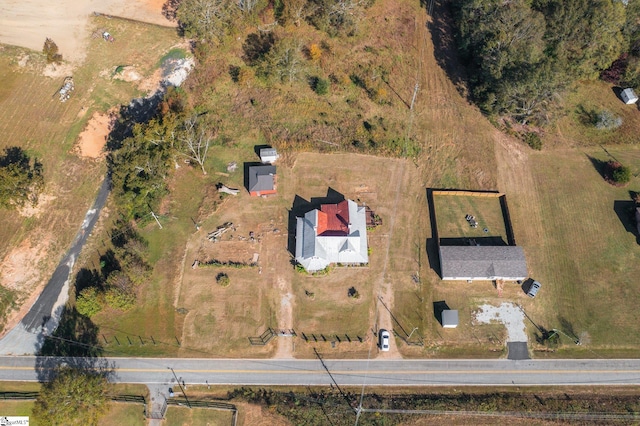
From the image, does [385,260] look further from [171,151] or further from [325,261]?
[171,151]

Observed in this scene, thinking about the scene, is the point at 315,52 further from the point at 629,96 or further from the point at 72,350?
the point at 72,350

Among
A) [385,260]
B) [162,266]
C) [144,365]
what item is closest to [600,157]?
[385,260]

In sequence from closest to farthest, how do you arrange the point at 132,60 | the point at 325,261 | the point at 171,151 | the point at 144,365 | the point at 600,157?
1. the point at 144,365
2. the point at 325,261
3. the point at 171,151
4. the point at 600,157
5. the point at 132,60

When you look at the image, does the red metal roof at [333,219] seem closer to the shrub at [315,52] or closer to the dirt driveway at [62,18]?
the shrub at [315,52]

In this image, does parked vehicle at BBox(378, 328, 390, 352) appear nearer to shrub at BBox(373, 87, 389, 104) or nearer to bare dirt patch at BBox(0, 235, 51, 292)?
shrub at BBox(373, 87, 389, 104)

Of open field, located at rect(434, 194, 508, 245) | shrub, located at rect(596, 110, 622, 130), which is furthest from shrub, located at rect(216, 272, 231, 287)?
shrub, located at rect(596, 110, 622, 130)

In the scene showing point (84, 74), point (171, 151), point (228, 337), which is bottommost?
point (228, 337)
